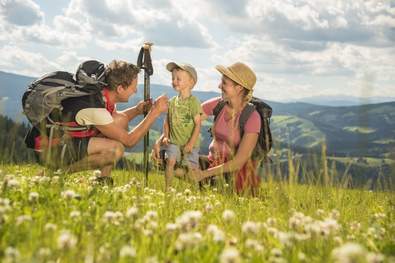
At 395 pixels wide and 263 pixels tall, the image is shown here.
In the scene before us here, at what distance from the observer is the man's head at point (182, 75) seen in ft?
31.0

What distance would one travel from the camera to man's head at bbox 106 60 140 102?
888cm

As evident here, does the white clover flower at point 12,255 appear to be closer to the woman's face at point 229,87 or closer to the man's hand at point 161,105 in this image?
the man's hand at point 161,105

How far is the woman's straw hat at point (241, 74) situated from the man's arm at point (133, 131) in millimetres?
1348

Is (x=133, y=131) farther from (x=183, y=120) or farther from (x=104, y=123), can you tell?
(x=183, y=120)

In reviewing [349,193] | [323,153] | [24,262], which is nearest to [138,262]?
[24,262]

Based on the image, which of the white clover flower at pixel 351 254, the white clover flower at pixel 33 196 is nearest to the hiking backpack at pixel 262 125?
the white clover flower at pixel 33 196

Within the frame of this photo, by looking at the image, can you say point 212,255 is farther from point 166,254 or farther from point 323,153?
point 323,153

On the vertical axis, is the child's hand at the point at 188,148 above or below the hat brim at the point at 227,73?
below

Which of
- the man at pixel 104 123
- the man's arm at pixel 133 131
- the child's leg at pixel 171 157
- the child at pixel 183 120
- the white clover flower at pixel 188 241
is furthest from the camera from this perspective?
the child at pixel 183 120

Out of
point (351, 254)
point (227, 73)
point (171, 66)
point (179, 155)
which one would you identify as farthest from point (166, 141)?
point (351, 254)

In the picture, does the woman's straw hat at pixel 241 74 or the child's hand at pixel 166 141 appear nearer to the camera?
the woman's straw hat at pixel 241 74

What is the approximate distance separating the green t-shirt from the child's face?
0.23 metres

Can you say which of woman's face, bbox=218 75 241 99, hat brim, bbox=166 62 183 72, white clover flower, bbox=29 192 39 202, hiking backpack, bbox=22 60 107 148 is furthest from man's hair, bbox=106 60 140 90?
white clover flower, bbox=29 192 39 202

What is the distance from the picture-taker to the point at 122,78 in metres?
8.88
